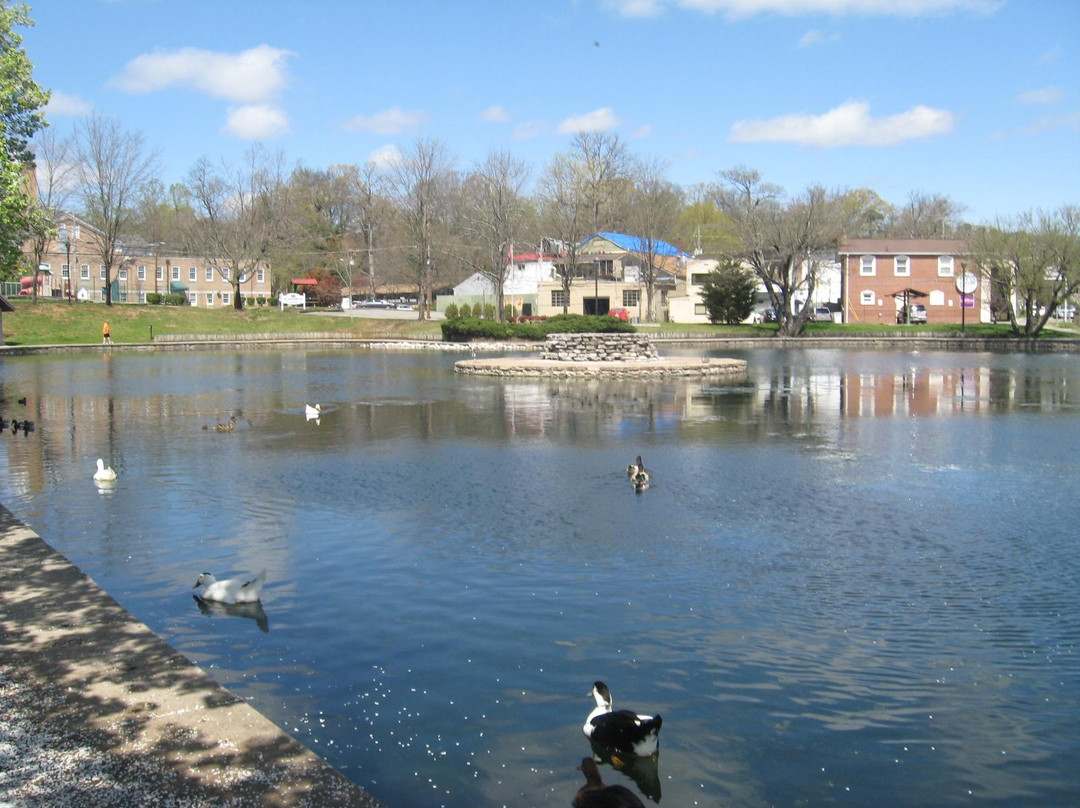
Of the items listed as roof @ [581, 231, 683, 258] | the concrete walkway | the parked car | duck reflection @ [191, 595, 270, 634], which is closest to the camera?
the concrete walkway

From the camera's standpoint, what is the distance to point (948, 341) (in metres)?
67.4

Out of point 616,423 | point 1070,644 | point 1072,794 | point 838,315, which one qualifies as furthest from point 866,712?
point 838,315

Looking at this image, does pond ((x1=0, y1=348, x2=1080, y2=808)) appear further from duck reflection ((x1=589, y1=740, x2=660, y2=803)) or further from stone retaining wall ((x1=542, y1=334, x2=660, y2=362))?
stone retaining wall ((x1=542, y1=334, x2=660, y2=362))

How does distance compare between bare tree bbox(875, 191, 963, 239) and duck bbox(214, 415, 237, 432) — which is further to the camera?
bare tree bbox(875, 191, 963, 239)

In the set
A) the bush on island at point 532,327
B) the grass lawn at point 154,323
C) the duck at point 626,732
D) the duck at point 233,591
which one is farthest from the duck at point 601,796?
the grass lawn at point 154,323

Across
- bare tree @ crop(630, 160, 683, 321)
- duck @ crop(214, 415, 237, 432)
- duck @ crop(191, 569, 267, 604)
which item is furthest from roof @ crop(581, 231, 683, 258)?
duck @ crop(191, 569, 267, 604)

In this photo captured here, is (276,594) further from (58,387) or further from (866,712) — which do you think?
(58,387)

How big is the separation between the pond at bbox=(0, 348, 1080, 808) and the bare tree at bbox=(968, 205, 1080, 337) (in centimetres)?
4953

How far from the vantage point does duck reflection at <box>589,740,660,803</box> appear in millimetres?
6730

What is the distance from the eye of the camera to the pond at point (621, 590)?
7.04 m

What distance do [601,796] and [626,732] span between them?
901 mm

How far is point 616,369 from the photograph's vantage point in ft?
131

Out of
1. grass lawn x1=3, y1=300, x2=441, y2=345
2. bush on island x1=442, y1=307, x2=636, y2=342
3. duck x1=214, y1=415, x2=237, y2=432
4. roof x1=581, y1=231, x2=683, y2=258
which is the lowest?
duck x1=214, y1=415, x2=237, y2=432

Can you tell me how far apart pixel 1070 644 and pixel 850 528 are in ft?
14.4
